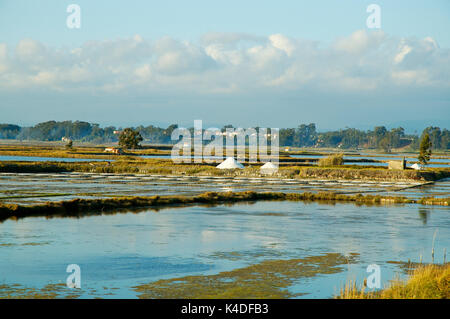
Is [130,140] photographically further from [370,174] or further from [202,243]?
[202,243]

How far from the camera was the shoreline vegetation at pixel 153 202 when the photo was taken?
22.5 meters

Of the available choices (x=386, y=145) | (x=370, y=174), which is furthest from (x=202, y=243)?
(x=386, y=145)

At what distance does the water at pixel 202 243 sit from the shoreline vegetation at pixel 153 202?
131 cm

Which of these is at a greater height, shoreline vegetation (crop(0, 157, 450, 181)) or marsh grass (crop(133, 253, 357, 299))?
shoreline vegetation (crop(0, 157, 450, 181))

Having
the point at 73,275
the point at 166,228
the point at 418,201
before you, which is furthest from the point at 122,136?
the point at 73,275

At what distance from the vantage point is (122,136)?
99.6 meters

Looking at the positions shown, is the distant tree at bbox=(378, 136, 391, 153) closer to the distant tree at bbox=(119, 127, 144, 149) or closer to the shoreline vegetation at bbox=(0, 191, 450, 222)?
the distant tree at bbox=(119, 127, 144, 149)

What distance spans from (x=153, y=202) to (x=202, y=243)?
33.9 ft

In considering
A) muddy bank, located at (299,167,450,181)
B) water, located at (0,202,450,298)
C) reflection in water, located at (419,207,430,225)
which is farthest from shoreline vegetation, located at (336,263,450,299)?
muddy bank, located at (299,167,450,181)

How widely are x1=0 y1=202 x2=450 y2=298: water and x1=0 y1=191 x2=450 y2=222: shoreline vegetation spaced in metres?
1.31

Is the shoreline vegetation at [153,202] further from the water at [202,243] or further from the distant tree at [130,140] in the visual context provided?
the distant tree at [130,140]

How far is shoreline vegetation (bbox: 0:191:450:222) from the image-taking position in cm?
2250

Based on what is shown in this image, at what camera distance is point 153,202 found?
26812 mm

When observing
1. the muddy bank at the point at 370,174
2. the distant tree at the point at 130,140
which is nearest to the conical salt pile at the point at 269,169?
the muddy bank at the point at 370,174
